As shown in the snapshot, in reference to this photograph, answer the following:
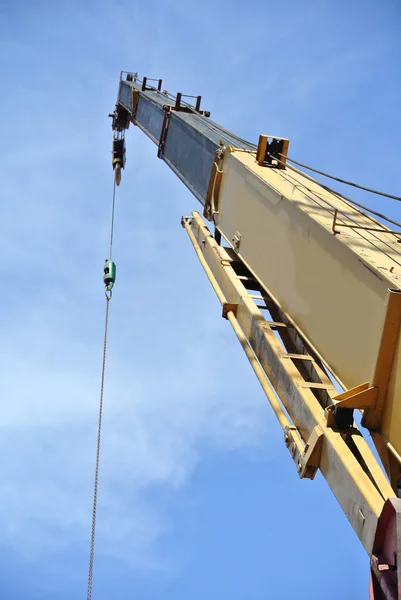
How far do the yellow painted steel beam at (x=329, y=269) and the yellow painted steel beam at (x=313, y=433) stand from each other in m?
0.28

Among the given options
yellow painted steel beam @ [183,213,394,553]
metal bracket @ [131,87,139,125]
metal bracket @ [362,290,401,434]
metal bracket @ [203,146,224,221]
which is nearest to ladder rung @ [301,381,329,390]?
yellow painted steel beam @ [183,213,394,553]

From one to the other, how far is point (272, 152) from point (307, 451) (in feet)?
11.5

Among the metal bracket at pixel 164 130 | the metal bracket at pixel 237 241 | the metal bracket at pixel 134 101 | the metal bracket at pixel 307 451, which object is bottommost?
the metal bracket at pixel 307 451

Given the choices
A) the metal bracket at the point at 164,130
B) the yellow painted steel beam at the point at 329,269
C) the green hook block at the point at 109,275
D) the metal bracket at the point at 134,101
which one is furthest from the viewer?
the metal bracket at the point at 134,101

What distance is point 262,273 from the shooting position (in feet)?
17.9

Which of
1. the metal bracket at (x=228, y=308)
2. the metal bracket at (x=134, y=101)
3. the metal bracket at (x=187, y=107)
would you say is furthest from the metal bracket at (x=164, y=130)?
the metal bracket at (x=228, y=308)

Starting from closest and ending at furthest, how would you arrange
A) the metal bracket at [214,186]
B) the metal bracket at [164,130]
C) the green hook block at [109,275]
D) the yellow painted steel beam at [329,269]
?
the yellow painted steel beam at [329,269], the metal bracket at [214,186], the metal bracket at [164,130], the green hook block at [109,275]

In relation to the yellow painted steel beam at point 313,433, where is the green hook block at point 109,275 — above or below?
above

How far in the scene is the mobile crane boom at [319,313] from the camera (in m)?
3.46

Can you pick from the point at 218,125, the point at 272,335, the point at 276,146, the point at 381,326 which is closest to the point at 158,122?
the point at 218,125

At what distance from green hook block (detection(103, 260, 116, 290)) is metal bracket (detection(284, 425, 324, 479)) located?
6571 millimetres

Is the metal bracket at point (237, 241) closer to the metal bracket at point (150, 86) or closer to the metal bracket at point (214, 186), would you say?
the metal bracket at point (214, 186)

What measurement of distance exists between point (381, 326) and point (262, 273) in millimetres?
2062

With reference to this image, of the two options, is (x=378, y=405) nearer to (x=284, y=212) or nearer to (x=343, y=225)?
(x=343, y=225)
